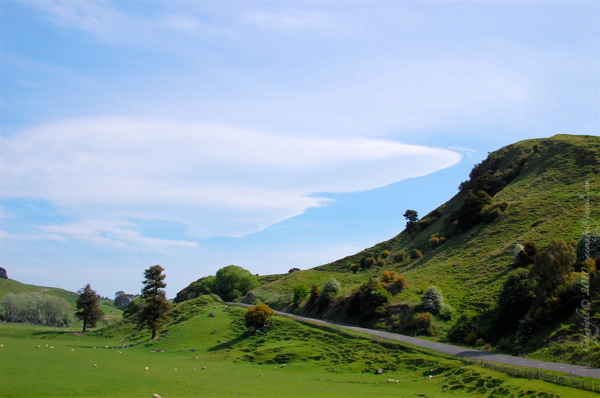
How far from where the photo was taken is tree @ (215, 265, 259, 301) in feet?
399

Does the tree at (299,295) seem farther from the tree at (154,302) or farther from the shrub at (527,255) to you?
the shrub at (527,255)

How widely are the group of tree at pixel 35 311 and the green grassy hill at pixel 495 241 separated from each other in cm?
6594

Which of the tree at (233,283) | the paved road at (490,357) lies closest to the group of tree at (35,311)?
the tree at (233,283)

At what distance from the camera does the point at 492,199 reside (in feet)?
332

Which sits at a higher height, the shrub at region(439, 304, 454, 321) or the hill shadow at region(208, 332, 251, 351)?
the shrub at region(439, 304, 454, 321)

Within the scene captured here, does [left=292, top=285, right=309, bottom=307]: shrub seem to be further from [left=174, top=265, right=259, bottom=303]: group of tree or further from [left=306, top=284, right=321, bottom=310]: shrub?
[left=174, top=265, right=259, bottom=303]: group of tree

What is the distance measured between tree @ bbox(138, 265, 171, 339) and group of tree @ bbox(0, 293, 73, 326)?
7569 cm

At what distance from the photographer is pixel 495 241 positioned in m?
79.1

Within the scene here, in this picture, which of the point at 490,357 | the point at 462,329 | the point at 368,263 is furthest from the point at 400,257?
the point at 490,357

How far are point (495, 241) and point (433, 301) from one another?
26700mm

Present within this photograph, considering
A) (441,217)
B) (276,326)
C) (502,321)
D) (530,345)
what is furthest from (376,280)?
(441,217)

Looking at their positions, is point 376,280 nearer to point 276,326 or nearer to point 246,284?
point 276,326

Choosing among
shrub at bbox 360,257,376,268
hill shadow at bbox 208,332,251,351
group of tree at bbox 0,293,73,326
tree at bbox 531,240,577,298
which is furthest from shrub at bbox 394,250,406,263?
group of tree at bbox 0,293,73,326

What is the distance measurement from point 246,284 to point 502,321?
83.8 meters
